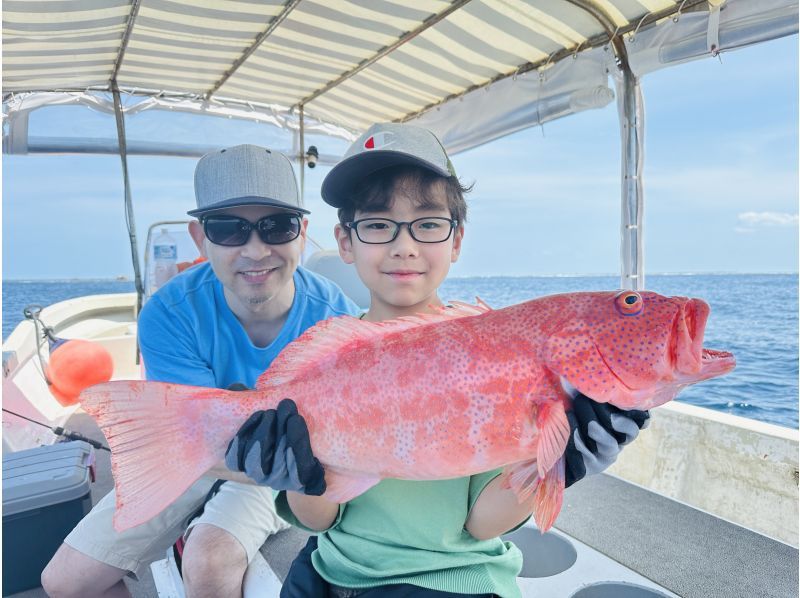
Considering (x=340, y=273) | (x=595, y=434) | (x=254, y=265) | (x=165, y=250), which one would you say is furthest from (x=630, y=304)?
(x=165, y=250)

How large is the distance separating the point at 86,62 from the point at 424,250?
5226mm

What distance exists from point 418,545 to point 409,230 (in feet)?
3.37

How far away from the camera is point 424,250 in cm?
182

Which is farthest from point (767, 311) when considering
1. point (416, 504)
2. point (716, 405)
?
point (416, 504)

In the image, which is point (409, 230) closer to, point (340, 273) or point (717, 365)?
point (717, 365)

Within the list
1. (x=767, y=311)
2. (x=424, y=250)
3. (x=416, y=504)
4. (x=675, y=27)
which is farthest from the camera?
(x=767, y=311)

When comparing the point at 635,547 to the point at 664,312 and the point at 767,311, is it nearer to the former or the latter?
the point at 664,312

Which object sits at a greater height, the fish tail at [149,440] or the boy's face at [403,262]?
the boy's face at [403,262]

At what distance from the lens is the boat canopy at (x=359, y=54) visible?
3.77 meters

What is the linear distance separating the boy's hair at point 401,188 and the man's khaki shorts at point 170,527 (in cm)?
151

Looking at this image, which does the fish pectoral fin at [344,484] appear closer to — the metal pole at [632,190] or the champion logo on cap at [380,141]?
the champion logo on cap at [380,141]

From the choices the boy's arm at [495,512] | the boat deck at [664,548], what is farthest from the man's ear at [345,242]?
the boat deck at [664,548]

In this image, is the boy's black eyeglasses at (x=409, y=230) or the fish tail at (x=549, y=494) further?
the boy's black eyeglasses at (x=409, y=230)

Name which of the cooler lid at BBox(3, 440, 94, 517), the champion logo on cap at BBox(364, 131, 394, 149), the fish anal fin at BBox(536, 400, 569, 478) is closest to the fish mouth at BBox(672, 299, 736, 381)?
the fish anal fin at BBox(536, 400, 569, 478)
